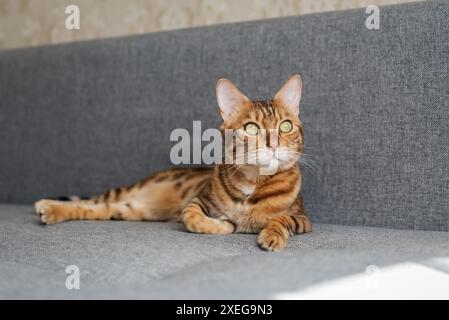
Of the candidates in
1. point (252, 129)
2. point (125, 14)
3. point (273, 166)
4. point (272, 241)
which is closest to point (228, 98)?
point (252, 129)

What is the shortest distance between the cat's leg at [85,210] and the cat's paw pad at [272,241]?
0.70 metres

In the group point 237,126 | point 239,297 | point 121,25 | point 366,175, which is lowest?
point 239,297

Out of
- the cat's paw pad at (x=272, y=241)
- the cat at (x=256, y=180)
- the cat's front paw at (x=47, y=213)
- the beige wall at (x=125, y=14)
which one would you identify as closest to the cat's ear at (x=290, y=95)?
the cat at (x=256, y=180)

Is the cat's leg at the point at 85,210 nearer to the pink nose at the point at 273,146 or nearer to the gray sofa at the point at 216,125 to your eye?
the gray sofa at the point at 216,125

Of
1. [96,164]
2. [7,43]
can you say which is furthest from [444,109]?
[7,43]

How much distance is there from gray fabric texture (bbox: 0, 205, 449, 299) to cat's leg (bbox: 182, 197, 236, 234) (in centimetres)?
4

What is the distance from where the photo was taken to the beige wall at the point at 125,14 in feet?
7.20

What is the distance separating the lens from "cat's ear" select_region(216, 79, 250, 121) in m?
1.63

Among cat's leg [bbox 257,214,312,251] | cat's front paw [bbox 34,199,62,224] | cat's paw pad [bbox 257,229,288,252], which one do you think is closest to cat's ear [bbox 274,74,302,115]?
cat's leg [bbox 257,214,312,251]

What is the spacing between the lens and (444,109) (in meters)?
1.66

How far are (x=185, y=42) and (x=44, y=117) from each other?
29.3 inches

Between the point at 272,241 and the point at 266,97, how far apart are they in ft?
2.35

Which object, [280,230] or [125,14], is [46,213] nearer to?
[280,230]

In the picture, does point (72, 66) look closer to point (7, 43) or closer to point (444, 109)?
point (7, 43)
